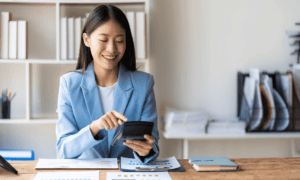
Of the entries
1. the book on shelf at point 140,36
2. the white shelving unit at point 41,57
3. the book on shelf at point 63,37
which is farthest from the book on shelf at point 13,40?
the book on shelf at point 140,36

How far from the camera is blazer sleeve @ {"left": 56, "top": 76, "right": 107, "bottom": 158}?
3.83 feet

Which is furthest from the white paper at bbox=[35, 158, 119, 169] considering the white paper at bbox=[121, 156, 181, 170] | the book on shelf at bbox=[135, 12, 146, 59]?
the book on shelf at bbox=[135, 12, 146, 59]

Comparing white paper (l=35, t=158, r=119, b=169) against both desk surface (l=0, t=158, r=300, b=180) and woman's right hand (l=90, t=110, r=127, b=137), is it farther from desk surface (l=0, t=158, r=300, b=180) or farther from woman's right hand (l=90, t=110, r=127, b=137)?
woman's right hand (l=90, t=110, r=127, b=137)

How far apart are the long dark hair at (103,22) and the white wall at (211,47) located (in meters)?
0.84

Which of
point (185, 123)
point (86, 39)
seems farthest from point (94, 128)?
point (185, 123)

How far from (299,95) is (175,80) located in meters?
0.97

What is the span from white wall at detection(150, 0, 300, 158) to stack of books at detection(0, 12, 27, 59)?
975 mm

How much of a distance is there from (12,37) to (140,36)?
0.92 meters

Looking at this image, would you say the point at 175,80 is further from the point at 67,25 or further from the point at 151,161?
the point at 151,161

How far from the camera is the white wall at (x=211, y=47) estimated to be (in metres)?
2.31

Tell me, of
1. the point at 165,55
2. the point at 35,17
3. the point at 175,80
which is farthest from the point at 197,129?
the point at 35,17

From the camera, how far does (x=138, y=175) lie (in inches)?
39.8

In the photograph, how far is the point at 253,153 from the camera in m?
2.42

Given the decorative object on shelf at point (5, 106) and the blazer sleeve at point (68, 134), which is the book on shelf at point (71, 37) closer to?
the decorative object on shelf at point (5, 106)
